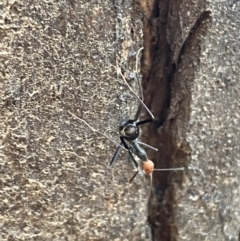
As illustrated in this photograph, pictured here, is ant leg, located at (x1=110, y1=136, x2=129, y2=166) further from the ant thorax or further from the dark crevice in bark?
the dark crevice in bark

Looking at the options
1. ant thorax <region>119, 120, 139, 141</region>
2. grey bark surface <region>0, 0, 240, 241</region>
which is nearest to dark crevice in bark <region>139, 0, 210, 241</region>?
grey bark surface <region>0, 0, 240, 241</region>

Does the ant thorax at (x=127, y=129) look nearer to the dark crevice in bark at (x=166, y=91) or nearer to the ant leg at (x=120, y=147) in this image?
the ant leg at (x=120, y=147)

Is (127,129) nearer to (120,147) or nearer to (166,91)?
(120,147)

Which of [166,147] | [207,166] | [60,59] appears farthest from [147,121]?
[60,59]

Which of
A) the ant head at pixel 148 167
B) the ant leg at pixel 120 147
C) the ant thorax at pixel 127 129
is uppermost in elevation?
the ant thorax at pixel 127 129

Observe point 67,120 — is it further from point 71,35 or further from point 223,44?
point 223,44

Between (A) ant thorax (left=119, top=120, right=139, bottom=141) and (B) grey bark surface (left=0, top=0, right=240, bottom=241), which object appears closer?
(B) grey bark surface (left=0, top=0, right=240, bottom=241)

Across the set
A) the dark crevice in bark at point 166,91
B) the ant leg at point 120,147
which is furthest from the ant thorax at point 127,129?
the dark crevice in bark at point 166,91
